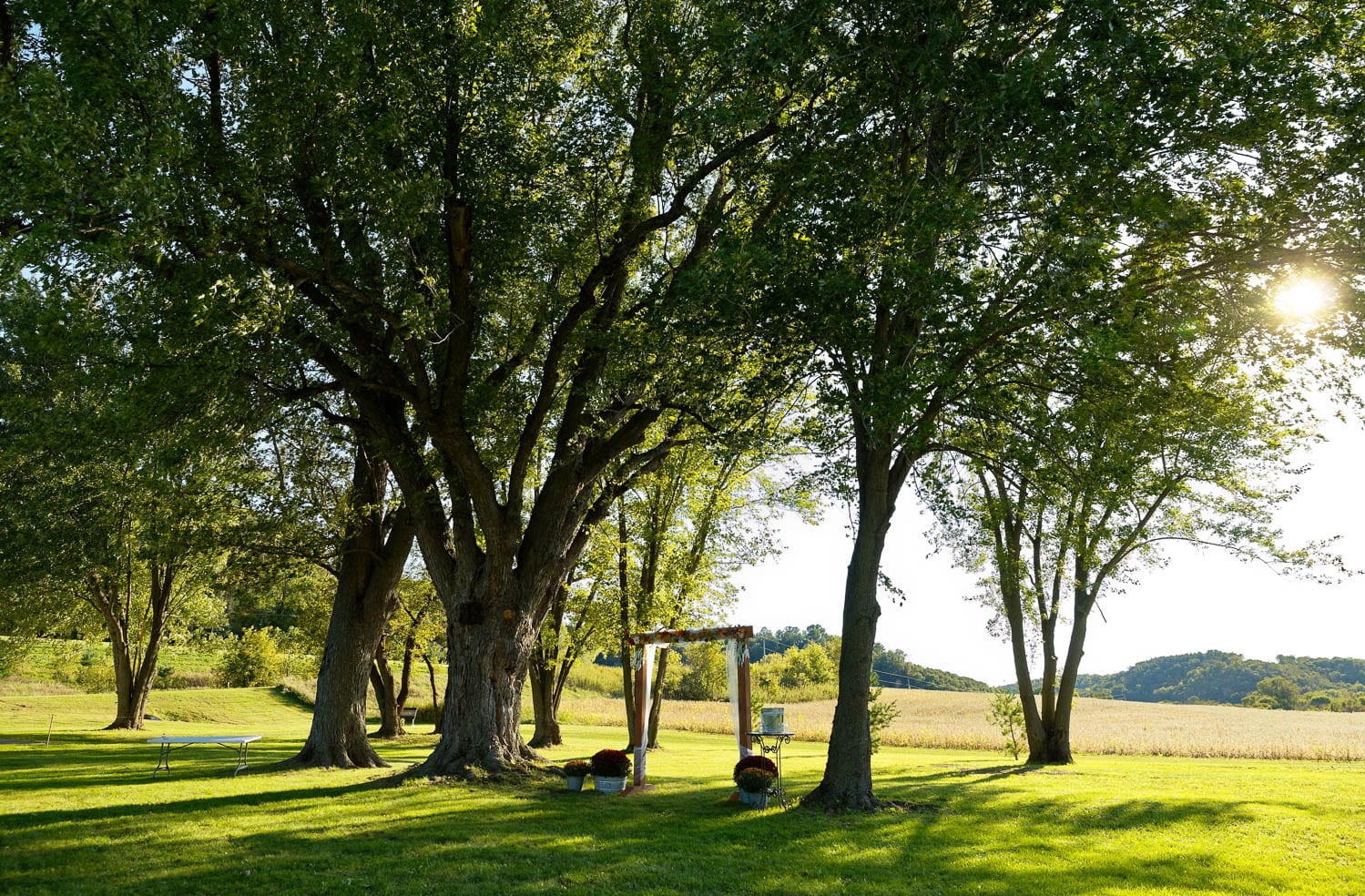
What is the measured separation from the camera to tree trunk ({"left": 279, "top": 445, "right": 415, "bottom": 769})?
17.0 metres

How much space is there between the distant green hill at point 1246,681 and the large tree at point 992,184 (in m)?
67.5

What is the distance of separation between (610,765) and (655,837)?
4.29m

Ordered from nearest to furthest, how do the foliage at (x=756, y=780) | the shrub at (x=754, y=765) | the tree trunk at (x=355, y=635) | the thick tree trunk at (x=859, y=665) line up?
the thick tree trunk at (x=859, y=665) → the foliage at (x=756, y=780) → the shrub at (x=754, y=765) → the tree trunk at (x=355, y=635)

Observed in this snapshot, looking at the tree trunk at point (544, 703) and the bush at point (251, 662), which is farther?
the bush at point (251, 662)

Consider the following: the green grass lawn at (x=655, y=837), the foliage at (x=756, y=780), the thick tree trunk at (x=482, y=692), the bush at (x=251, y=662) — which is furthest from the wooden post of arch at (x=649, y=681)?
the bush at (x=251, y=662)

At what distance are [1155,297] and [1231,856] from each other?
7.01 m

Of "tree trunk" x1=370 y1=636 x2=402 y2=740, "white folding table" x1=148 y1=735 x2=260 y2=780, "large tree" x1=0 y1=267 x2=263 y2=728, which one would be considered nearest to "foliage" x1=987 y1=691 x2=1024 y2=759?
"white folding table" x1=148 y1=735 x2=260 y2=780

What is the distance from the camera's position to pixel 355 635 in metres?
17.3

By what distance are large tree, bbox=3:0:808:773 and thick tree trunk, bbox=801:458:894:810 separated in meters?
2.68

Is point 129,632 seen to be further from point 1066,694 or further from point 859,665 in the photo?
point 1066,694

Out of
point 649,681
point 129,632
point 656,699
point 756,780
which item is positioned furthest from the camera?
point 129,632

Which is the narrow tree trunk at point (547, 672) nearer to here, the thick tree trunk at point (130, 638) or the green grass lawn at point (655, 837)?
the green grass lawn at point (655, 837)

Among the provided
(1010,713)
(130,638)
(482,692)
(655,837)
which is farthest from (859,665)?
(130,638)

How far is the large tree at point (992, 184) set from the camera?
361 inches
